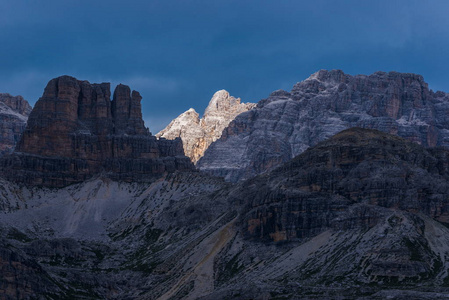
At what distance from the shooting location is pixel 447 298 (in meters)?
196

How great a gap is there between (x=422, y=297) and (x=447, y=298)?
5679 millimetres

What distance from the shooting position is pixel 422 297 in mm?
199750
